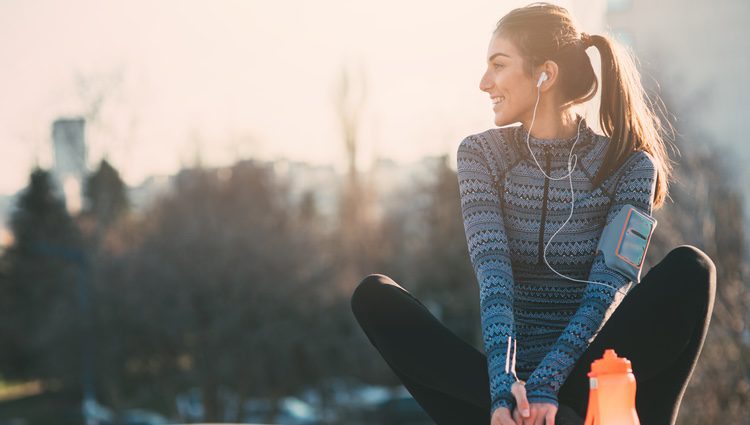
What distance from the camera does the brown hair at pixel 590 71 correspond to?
8.55ft

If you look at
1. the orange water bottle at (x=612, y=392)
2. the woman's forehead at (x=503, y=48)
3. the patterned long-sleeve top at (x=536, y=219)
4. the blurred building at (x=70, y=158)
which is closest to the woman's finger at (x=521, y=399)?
the orange water bottle at (x=612, y=392)

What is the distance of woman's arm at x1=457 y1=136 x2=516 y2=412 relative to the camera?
2281 millimetres

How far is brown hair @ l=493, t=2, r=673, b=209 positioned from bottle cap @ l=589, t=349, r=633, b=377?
664mm

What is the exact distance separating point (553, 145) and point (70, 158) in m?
29.5

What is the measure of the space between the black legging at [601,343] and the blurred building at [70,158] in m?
26.4

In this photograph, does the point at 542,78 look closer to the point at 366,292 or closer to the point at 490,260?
the point at 490,260

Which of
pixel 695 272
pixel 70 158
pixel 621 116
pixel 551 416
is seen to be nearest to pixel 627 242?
pixel 695 272

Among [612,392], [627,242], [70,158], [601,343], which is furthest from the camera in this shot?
[70,158]

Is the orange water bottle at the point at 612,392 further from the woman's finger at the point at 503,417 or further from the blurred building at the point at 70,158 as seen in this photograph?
the blurred building at the point at 70,158

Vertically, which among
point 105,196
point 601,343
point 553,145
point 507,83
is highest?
point 507,83

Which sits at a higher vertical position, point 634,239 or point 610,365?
point 634,239

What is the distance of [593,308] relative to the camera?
2373mm

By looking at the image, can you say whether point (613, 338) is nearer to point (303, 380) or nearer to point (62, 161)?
point (303, 380)

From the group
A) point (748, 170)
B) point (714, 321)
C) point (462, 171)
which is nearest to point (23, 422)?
point (748, 170)
